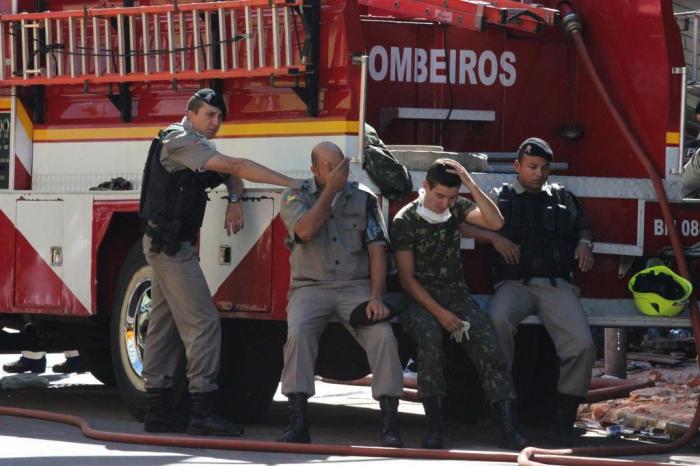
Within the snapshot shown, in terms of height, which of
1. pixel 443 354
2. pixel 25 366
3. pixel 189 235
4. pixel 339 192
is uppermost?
pixel 339 192

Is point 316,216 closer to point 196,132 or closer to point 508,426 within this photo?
point 196,132

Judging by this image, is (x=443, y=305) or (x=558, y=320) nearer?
(x=443, y=305)

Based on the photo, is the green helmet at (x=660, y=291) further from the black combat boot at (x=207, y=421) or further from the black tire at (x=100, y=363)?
the black tire at (x=100, y=363)

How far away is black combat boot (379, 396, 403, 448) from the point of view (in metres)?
8.70

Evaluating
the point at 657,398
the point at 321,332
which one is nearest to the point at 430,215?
the point at 321,332

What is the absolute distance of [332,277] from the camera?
29.5 ft

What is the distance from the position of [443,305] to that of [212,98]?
163cm

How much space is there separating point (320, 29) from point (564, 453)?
259 centimetres

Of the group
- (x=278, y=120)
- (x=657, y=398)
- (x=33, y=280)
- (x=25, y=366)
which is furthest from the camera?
(x=25, y=366)

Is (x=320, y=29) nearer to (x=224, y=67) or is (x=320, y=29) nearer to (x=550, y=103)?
(x=224, y=67)

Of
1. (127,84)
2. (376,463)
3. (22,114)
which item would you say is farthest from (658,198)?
(22,114)

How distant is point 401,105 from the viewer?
10000 millimetres

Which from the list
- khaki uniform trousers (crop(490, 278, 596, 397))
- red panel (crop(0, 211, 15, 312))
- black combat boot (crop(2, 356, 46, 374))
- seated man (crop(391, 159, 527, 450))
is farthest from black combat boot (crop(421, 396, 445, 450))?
black combat boot (crop(2, 356, 46, 374))

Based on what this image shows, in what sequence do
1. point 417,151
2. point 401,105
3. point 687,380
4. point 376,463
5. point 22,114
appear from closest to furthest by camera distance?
point 376,463, point 417,151, point 401,105, point 22,114, point 687,380
